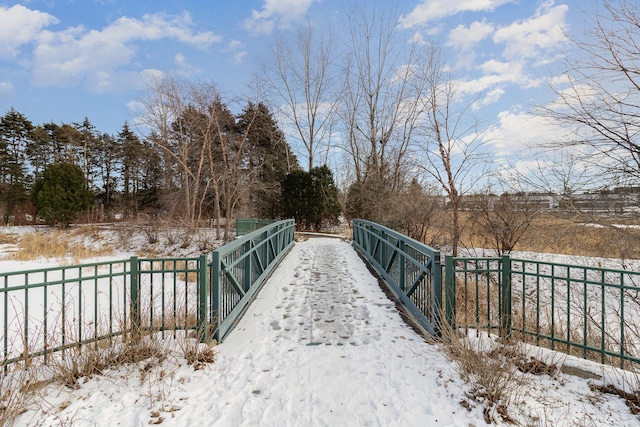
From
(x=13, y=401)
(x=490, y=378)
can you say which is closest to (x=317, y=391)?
(x=490, y=378)

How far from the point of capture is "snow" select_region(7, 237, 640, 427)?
Result: 244 cm

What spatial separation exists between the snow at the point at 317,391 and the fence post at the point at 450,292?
1.29 ft

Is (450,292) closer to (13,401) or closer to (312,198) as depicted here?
(13,401)

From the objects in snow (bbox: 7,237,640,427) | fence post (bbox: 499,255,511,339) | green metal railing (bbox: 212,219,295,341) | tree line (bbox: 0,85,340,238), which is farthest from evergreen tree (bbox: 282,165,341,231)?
fence post (bbox: 499,255,511,339)

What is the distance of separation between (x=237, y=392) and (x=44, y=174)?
34036mm

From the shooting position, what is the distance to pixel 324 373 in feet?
10.1

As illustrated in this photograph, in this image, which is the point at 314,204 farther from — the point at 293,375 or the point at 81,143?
the point at 81,143

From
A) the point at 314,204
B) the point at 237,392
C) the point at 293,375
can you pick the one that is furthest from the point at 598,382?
the point at 314,204

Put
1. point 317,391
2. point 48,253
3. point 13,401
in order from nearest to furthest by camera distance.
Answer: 1. point 13,401
2. point 317,391
3. point 48,253

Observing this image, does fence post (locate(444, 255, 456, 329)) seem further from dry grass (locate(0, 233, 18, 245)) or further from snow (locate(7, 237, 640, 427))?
dry grass (locate(0, 233, 18, 245))

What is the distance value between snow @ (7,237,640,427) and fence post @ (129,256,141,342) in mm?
413

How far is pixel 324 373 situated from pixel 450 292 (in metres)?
1.75

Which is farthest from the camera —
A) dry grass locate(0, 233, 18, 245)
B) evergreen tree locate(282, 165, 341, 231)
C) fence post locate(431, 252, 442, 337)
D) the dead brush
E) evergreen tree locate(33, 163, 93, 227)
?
evergreen tree locate(33, 163, 93, 227)

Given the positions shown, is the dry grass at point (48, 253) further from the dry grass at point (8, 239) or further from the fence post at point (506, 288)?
the fence post at point (506, 288)
